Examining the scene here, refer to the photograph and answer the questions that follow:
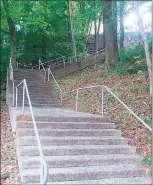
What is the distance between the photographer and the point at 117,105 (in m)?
9.75

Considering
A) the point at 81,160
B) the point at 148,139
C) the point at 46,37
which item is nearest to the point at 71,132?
the point at 81,160

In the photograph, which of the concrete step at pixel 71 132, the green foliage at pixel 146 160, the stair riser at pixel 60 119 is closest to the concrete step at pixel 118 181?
the green foliage at pixel 146 160

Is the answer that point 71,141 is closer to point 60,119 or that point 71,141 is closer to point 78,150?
point 78,150

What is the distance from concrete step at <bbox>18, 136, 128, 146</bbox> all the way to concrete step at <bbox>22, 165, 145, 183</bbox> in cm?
94

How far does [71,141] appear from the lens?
691cm

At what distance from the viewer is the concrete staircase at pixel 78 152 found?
5746 mm

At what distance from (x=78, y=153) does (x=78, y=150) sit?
63 mm

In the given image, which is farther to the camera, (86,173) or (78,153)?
(78,153)

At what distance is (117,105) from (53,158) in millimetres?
4076

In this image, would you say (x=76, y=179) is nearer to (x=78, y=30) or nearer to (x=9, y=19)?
(x=9, y=19)

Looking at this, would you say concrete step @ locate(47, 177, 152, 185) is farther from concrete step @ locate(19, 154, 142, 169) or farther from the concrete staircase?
concrete step @ locate(19, 154, 142, 169)

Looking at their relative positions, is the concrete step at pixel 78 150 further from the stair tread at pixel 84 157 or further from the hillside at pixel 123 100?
the hillside at pixel 123 100

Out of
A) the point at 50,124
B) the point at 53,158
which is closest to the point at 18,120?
the point at 50,124

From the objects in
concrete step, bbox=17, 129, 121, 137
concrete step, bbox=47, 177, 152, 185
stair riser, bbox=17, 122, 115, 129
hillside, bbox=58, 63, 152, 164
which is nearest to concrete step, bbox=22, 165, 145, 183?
concrete step, bbox=47, 177, 152, 185
